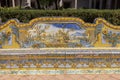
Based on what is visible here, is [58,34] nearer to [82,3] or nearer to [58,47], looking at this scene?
[58,47]

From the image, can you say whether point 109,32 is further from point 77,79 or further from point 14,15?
point 14,15

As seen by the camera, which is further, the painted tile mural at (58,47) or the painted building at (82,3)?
the painted building at (82,3)

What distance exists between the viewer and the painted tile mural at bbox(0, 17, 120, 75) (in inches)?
151

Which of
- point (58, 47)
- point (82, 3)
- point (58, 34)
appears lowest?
point (58, 47)

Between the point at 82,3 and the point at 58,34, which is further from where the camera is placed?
the point at 82,3

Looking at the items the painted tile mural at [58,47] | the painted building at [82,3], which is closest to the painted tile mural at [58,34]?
the painted tile mural at [58,47]

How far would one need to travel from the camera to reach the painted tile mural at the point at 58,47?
3836 millimetres

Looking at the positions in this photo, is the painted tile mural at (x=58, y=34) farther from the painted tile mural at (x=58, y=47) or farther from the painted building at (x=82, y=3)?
the painted building at (x=82, y=3)

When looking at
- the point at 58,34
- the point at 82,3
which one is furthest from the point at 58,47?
the point at 82,3

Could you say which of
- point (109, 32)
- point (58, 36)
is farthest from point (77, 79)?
point (109, 32)

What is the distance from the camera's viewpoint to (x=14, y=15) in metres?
6.65

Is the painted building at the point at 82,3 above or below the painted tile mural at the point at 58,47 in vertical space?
above

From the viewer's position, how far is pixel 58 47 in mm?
3986

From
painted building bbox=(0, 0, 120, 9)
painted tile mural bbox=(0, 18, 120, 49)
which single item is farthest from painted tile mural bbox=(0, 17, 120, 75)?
painted building bbox=(0, 0, 120, 9)
